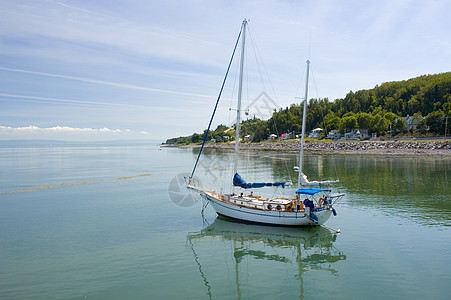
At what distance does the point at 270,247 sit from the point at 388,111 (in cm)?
15808

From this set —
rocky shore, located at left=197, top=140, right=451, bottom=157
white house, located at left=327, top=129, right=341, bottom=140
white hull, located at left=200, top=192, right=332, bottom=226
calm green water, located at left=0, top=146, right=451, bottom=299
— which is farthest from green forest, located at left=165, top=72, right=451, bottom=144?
white hull, located at left=200, top=192, right=332, bottom=226

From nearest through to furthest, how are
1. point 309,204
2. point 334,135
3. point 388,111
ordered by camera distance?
point 309,204 → point 334,135 → point 388,111

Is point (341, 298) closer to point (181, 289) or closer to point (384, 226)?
point (181, 289)

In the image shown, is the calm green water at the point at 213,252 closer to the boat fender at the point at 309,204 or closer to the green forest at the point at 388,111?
the boat fender at the point at 309,204

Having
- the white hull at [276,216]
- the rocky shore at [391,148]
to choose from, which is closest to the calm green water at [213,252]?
the white hull at [276,216]

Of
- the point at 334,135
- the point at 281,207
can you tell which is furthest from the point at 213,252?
the point at 334,135

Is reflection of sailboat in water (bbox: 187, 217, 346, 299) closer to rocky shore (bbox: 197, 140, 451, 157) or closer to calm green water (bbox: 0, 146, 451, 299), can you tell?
calm green water (bbox: 0, 146, 451, 299)

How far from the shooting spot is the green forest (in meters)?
126

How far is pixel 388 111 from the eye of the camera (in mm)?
156000

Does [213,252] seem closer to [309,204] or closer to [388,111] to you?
[309,204]

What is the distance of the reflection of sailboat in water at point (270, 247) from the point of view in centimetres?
1823

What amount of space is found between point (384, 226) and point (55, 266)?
25.2 metres

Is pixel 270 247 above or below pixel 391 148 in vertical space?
below

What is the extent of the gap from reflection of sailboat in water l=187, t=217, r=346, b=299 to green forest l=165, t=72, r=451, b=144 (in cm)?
8827
